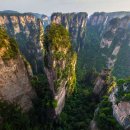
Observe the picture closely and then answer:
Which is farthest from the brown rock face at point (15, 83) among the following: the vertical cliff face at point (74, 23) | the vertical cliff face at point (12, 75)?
the vertical cliff face at point (74, 23)

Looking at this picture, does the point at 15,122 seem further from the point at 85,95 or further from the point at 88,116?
the point at 85,95

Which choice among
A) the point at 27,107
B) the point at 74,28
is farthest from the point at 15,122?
the point at 74,28

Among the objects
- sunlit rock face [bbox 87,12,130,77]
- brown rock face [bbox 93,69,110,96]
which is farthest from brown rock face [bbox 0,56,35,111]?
sunlit rock face [bbox 87,12,130,77]

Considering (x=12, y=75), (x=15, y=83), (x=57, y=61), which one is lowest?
(x=15, y=83)

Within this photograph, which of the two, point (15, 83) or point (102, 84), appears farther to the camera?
point (102, 84)

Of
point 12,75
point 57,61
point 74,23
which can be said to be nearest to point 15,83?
point 12,75

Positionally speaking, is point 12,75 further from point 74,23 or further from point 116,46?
point 74,23

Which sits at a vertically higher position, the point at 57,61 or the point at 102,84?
the point at 57,61

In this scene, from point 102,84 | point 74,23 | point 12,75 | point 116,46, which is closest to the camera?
point 12,75
